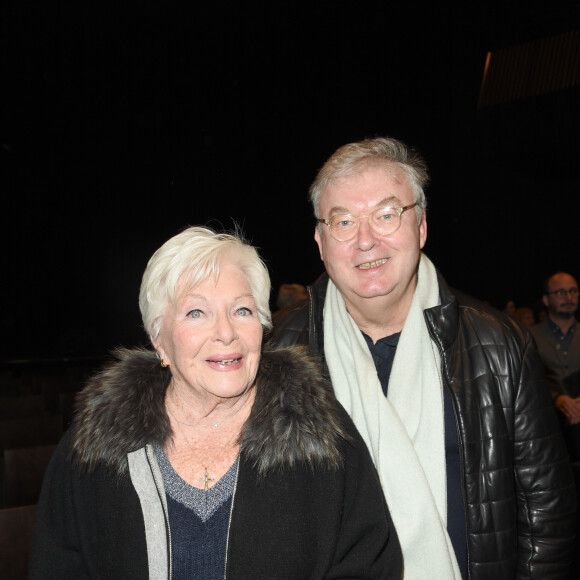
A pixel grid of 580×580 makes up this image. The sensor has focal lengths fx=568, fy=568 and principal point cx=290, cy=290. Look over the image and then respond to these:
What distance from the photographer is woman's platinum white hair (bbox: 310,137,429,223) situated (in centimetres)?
164

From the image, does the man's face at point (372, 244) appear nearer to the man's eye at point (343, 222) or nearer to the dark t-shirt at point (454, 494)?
the man's eye at point (343, 222)

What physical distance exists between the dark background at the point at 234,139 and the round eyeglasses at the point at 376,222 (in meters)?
6.67

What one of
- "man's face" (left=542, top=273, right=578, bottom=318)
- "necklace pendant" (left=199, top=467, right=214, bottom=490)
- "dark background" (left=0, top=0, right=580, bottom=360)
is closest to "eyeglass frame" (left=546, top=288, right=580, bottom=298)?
"man's face" (left=542, top=273, right=578, bottom=318)

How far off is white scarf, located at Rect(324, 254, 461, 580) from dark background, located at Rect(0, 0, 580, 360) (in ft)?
22.0

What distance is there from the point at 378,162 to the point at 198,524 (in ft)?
3.56

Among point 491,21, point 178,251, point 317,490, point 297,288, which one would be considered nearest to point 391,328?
point 317,490

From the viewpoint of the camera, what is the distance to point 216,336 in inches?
55.4

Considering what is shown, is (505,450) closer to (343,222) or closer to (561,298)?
(343,222)

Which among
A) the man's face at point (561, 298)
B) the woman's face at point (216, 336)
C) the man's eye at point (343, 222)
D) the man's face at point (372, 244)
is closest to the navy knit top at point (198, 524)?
the woman's face at point (216, 336)

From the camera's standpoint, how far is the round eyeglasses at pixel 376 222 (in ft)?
5.32

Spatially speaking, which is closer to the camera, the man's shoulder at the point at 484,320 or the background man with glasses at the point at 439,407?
the background man with glasses at the point at 439,407

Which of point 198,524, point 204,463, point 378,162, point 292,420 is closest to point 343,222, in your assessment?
point 378,162

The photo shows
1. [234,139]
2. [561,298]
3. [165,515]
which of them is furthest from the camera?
[234,139]

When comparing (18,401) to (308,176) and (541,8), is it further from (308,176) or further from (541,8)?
(541,8)
